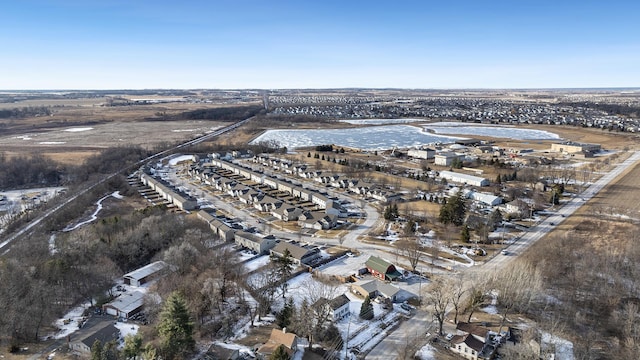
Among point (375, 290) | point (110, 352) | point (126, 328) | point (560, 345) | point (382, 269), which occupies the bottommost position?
point (126, 328)

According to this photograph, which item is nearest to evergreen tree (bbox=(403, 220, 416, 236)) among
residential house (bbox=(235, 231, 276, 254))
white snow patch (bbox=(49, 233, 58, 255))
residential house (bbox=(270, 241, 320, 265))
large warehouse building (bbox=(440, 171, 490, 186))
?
residential house (bbox=(270, 241, 320, 265))

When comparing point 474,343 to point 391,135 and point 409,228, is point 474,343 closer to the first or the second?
point 409,228

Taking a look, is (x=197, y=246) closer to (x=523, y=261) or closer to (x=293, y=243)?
(x=293, y=243)

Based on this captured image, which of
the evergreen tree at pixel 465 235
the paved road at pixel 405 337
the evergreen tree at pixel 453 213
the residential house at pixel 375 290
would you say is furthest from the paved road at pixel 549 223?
the paved road at pixel 405 337

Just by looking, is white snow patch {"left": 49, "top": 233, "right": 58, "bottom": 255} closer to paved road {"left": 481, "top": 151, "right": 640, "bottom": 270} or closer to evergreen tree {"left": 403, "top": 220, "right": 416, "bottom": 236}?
evergreen tree {"left": 403, "top": 220, "right": 416, "bottom": 236}

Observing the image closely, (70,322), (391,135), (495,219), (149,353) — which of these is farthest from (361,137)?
(149,353)

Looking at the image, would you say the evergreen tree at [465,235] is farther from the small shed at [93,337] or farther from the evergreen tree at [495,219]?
the small shed at [93,337]
